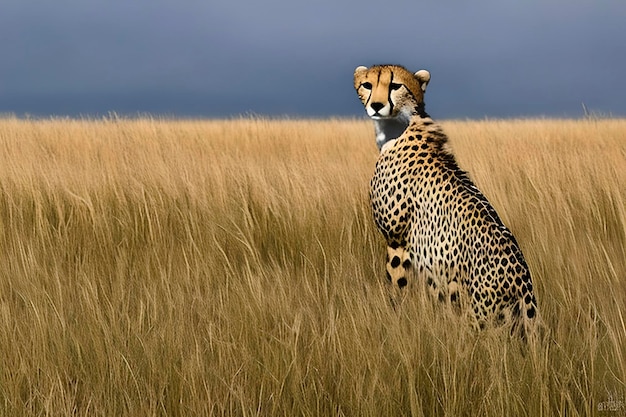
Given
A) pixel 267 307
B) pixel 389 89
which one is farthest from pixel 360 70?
pixel 267 307

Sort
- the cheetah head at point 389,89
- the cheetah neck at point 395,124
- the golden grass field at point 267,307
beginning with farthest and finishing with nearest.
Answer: the cheetah neck at point 395,124
the cheetah head at point 389,89
the golden grass field at point 267,307

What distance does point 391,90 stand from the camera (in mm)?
1990

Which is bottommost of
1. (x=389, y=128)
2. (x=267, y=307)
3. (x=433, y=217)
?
(x=267, y=307)

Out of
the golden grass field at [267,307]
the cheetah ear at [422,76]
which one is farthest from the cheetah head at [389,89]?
the golden grass field at [267,307]

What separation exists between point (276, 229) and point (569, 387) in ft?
5.46

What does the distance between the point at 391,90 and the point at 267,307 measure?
2.37 ft

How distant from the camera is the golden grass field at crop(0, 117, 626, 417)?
1.67 metres

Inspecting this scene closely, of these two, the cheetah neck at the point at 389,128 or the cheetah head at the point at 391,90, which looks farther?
the cheetah neck at the point at 389,128

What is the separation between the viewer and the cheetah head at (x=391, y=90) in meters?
1.98

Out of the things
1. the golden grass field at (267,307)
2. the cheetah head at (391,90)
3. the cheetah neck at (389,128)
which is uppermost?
the cheetah head at (391,90)

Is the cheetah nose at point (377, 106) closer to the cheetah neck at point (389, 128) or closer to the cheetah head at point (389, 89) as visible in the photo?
the cheetah head at point (389, 89)

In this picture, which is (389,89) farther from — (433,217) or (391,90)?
(433,217)

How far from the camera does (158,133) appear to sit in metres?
8.42

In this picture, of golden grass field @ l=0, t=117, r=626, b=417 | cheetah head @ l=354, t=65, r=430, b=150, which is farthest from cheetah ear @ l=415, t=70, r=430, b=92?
golden grass field @ l=0, t=117, r=626, b=417
